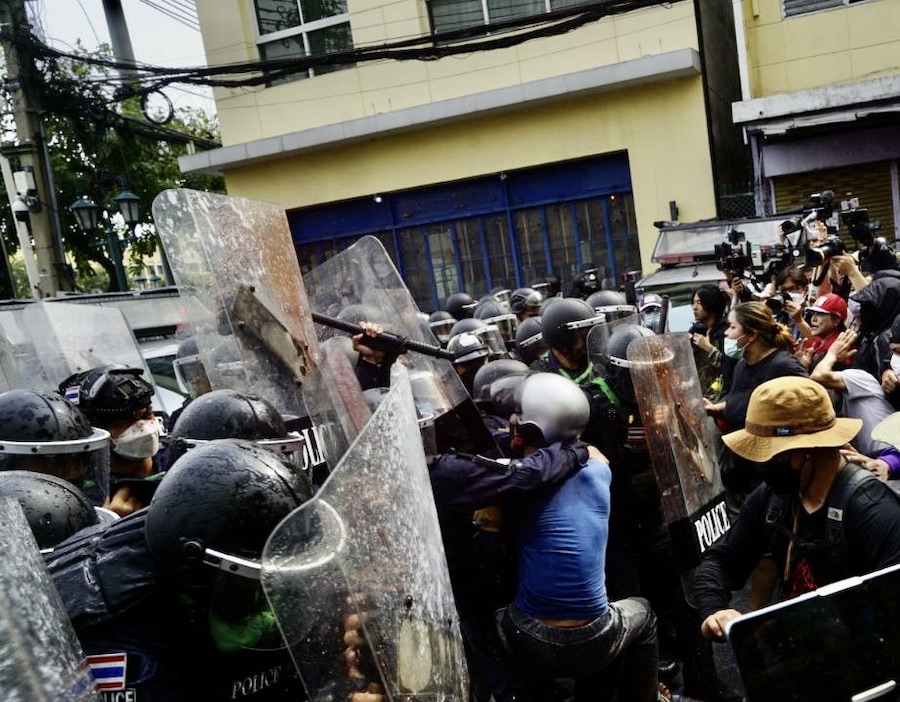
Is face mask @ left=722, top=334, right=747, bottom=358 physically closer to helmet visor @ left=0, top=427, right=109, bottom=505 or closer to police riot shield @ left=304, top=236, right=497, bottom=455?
police riot shield @ left=304, top=236, right=497, bottom=455

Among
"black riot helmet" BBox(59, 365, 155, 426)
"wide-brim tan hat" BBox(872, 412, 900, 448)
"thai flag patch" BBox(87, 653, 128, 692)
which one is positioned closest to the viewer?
"thai flag patch" BBox(87, 653, 128, 692)

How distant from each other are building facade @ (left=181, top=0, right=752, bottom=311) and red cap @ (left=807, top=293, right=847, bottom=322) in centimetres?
737

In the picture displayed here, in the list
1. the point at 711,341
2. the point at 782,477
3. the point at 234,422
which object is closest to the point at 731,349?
the point at 711,341

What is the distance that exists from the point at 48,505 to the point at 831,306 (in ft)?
15.8

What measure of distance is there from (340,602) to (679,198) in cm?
1208

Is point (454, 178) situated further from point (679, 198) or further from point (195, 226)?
point (195, 226)

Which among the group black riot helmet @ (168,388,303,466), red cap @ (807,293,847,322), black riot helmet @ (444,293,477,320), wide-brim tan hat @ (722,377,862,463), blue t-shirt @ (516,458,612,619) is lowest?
blue t-shirt @ (516,458,612,619)

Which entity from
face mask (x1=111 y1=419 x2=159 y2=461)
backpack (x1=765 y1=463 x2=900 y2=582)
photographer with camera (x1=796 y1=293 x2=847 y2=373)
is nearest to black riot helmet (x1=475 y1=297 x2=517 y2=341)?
photographer with camera (x1=796 y1=293 x2=847 y2=373)

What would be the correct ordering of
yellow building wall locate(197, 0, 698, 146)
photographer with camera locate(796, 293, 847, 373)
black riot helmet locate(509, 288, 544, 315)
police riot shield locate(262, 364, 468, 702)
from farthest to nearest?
yellow building wall locate(197, 0, 698, 146) → black riot helmet locate(509, 288, 544, 315) → photographer with camera locate(796, 293, 847, 373) → police riot shield locate(262, 364, 468, 702)

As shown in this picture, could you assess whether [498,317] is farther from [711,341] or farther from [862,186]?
[862,186]

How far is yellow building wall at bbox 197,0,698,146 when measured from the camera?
12.5 m

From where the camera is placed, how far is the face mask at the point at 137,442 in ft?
11.5

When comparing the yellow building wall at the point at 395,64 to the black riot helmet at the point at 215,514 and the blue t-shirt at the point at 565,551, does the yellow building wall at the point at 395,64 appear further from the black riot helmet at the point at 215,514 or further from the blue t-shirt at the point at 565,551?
the black riot helmet at the point at 215,514

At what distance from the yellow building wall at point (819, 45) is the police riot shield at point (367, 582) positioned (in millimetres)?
12032
